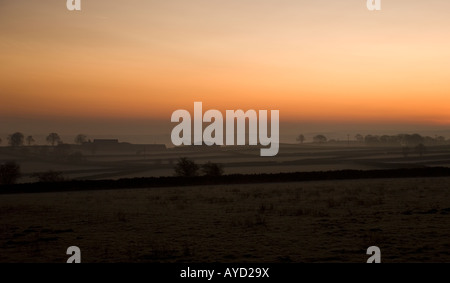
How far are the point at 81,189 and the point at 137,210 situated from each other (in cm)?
1952

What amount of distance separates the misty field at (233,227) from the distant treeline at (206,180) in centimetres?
951

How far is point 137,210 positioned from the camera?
28.0 m

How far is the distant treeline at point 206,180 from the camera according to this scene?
4500cm

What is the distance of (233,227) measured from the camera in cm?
2067

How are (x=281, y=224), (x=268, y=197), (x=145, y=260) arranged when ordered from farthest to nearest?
(x=268, y=197), (x=281, y=224), (x=145, y=260)

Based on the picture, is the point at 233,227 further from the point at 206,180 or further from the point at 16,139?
the point at 16,139

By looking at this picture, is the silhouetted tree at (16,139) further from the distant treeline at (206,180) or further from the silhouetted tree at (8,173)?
the distant treeline at (206,180)

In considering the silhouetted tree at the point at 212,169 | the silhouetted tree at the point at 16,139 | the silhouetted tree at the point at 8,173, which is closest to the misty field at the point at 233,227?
the silhouetted tree at the point at 212,169

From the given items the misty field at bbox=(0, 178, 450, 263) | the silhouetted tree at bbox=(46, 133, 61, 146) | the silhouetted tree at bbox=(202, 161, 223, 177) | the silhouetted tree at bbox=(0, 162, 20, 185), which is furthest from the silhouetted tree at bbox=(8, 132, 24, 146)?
the misty field at bbox=(0, 178, 450, 263)

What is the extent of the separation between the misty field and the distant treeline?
31.2 ft

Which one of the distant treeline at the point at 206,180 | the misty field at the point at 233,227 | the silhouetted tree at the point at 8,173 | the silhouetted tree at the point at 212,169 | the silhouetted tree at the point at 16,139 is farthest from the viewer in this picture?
the silhouetted tree at the point at 16,139
